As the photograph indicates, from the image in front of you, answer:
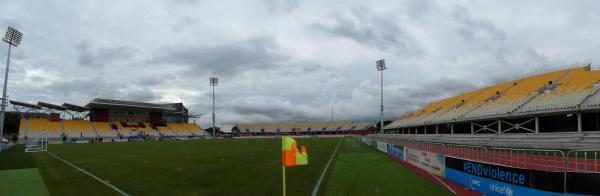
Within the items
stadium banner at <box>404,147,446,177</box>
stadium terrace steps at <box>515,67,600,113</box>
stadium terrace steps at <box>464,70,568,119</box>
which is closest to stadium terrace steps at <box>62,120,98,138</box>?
stadium terrace steps at <box>464,70,568,119</box>

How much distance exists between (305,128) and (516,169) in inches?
4939

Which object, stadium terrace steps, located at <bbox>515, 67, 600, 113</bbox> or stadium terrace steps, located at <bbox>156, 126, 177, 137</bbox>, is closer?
stadium terrace steps, located at <bbox>515, 67, 600, 113</bbox>

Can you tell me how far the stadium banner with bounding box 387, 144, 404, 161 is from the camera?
23.5 m

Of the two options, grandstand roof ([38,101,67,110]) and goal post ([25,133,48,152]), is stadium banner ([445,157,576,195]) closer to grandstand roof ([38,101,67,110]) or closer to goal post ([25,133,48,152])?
goal post ([25,133,48,152])

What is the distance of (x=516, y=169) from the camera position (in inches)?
379

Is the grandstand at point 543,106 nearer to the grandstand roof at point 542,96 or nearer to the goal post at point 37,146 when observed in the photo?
the grandstand roof at point 542,96

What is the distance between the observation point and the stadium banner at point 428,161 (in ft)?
50.3

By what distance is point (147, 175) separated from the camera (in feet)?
53.7

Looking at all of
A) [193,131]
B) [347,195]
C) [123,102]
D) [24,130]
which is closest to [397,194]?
[347,195]

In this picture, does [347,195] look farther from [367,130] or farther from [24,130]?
[367,130]

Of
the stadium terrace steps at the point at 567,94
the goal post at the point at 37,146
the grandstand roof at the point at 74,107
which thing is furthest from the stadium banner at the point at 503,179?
the grandstand roof at the point at 74,107

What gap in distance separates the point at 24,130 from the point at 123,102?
22.9 metres

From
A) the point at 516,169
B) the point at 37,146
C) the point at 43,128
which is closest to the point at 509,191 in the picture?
the point at 516,169

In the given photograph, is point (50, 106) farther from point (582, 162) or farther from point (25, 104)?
point (582, 162)
